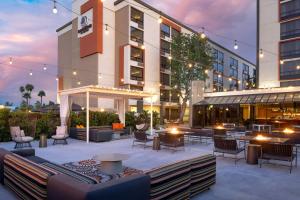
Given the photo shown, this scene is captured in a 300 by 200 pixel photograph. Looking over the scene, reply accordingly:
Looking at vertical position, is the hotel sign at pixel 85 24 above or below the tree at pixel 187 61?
above

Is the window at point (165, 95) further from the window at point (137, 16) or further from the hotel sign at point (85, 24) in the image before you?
the hotel sign at point (85, 24)

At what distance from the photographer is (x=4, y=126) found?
12570mm

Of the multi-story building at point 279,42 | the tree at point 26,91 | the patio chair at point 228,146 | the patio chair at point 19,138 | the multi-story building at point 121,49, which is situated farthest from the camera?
the tree at point 26,91

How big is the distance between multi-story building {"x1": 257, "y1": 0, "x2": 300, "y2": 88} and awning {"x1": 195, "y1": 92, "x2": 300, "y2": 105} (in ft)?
29.5

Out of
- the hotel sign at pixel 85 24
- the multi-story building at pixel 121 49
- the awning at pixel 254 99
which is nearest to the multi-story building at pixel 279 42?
the awning at pixel 254 99

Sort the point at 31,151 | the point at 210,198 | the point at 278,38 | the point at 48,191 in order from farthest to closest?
the point at 278,38, the point at 31,151, the point at 210,198, the point at 48,191

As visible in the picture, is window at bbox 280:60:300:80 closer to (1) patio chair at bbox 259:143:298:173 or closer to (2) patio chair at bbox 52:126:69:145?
(1) patio chair at bbox 259:143:298:173

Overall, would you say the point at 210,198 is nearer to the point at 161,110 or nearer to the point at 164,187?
the point at 164,187

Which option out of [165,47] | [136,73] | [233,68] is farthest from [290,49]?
[233,68]

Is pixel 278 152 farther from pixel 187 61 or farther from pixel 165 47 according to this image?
pixel 165 47

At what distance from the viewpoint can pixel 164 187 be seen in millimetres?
3754

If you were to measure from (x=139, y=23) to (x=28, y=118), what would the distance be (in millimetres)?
24092

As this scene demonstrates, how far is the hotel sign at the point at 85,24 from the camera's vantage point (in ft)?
106

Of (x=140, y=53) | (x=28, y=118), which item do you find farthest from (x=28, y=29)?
(x=140, y=53)
